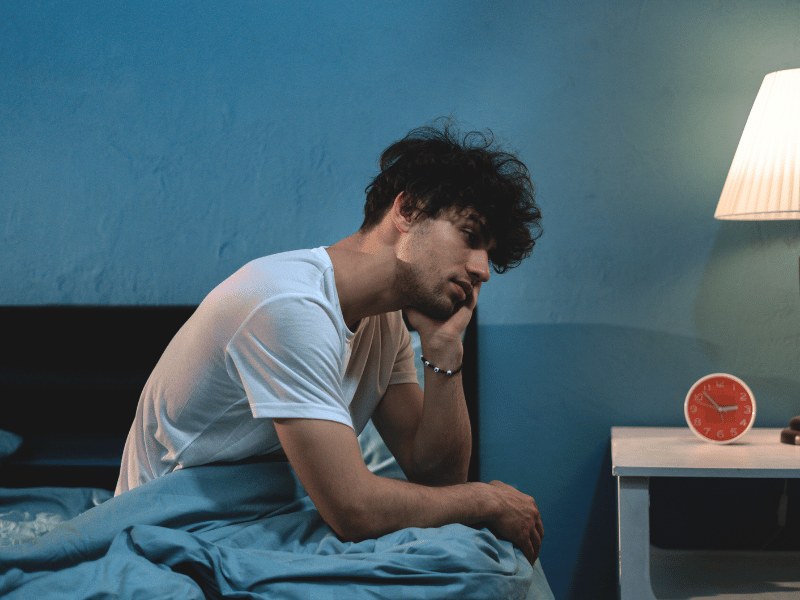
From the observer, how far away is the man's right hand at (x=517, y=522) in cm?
94

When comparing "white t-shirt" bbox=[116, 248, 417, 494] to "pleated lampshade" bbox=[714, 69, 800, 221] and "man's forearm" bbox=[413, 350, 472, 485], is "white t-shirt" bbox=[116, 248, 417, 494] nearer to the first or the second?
"man's forearm" bbox=[413, 350, 472, 485]

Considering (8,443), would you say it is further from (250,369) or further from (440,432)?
(440,432)

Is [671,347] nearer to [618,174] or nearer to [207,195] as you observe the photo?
[618,174]

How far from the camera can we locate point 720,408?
52.6 inches

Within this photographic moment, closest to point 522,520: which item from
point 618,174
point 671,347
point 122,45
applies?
point 671,347

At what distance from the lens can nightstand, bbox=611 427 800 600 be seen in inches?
43.8

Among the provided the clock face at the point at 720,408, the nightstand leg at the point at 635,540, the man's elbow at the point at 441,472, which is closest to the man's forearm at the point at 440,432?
the man's elbow at the point at 441,472

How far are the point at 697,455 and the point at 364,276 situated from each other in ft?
2.40

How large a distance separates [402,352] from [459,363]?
5.4 inches

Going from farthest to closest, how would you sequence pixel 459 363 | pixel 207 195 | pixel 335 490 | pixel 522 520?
pixel 207 195
pixel 459 363
pixel 522 520
pixel 335 490

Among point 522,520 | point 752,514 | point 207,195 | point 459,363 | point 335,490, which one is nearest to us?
point 335,490

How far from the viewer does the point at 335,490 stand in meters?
0.82

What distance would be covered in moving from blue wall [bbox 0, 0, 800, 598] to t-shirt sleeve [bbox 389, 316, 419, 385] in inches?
16.2

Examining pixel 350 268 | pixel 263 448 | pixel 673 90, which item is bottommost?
pixel 263 448
